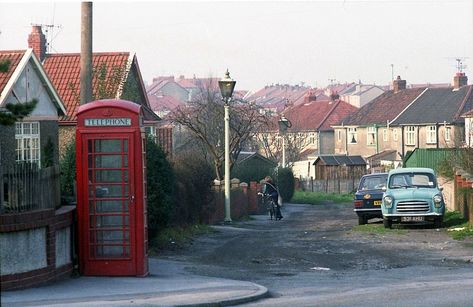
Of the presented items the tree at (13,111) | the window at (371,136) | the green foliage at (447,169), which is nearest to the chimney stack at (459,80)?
the window at (371,136)

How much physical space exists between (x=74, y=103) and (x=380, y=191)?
13.7 metres

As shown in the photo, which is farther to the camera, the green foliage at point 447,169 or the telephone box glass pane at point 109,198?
the green foliage at point 447,169

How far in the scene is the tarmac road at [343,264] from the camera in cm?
1494

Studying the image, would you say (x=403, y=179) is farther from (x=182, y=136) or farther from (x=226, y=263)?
(x=182, y=136)

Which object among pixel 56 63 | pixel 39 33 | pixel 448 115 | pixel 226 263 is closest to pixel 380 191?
pixel 226 263

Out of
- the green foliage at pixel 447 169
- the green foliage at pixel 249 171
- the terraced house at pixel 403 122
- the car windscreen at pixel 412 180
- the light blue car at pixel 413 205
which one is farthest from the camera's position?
the terraced house at pixel 403 122

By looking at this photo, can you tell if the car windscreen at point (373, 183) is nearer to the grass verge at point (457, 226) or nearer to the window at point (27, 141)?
the grass verge at point (457, 226)

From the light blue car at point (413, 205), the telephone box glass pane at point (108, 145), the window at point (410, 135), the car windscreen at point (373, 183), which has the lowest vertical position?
the light blue car at point (413, 205)

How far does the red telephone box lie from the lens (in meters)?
16.6

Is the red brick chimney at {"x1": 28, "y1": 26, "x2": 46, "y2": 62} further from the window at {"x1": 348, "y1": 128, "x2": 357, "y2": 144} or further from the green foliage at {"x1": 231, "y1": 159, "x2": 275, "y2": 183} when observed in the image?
the window at {"x1": 348, "y1": 128, "x2": 357, "y2": 144}

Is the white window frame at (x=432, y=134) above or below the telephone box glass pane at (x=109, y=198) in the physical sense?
above

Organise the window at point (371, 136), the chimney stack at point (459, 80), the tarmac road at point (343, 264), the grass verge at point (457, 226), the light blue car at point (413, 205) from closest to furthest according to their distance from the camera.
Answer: the tarmac road at point (343, 264) < the grass verge at point (457, 226) < the light blue car at point (413, 205) < the chimney stack at point (459, 80) < the window at point (371, 136)

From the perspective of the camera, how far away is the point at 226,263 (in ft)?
66.5

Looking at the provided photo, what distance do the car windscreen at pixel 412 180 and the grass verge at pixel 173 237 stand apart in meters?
6.05
